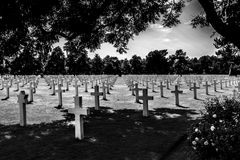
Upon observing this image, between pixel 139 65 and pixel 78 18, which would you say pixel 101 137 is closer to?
pixel 78 18

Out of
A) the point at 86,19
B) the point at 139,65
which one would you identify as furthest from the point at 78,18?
the point at 139,65

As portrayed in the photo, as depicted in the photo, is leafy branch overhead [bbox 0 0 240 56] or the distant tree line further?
the distant tree line

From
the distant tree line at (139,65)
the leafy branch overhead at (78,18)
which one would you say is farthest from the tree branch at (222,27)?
the distant tree line at (139,65)

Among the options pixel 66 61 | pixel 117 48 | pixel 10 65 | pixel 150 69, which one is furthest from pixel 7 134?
pixel 150 69

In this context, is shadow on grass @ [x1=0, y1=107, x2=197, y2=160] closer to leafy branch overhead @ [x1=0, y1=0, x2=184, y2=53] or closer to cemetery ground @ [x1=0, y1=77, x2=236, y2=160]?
cemetery ground @ [x1=0, y1=77, x2=236, y2=160]

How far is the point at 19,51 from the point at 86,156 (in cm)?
936

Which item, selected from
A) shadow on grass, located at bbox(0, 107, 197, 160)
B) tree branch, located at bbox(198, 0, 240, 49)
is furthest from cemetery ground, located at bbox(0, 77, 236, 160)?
tree branch, located at bbox(198, 0, 240, 49)

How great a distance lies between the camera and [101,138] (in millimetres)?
7055

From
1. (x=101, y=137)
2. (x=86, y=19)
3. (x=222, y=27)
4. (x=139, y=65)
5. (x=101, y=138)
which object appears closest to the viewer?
(x=101, y=138)

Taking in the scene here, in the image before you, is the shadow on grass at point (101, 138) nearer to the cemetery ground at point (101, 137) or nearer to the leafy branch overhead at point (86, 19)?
the cemetery ground at point (101, 137)

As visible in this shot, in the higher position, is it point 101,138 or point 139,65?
point 139,65

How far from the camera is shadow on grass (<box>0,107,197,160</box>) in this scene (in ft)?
18.7

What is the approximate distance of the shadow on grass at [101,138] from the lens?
18.7 ft

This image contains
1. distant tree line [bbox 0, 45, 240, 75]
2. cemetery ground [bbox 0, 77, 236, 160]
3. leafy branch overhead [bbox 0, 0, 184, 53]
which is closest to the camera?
cemetery ground [bbox 0, 77, 236, 160]
